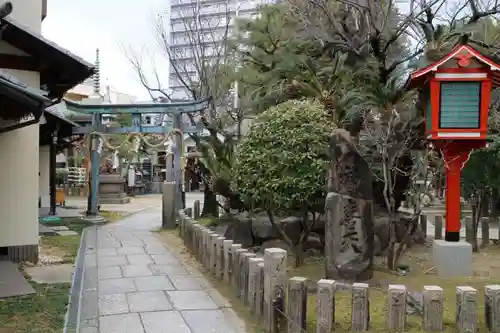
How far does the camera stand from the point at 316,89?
43.1 ft

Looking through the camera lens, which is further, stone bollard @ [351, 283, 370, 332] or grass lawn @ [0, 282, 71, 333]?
grass lawn @ [0, 282, 71, 333]

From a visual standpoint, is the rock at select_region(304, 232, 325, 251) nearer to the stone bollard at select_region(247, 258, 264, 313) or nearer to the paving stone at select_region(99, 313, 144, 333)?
the stone bollard at select_region(247, 258, 264, 313)

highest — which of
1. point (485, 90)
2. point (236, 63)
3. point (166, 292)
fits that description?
point (236, 63)

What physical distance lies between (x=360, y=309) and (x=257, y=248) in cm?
605

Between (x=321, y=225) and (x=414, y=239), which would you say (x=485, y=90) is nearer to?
(x=321, y=225)

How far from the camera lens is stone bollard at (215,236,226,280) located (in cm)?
891

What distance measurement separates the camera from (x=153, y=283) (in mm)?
8891

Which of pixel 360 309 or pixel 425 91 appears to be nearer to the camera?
pixel 360 309

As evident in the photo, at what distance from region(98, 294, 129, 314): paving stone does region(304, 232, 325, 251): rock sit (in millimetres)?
4635

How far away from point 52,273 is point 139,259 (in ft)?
7.45

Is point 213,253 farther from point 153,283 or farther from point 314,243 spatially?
point 314,243

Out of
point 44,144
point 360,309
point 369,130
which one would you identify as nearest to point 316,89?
point 369,130

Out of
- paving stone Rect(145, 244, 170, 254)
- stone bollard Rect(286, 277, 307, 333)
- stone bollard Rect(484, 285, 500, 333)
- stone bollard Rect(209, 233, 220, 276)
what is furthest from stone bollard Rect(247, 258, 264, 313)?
paving stone Rect(145, 244, 170, 254)

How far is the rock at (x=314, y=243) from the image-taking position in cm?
1144
